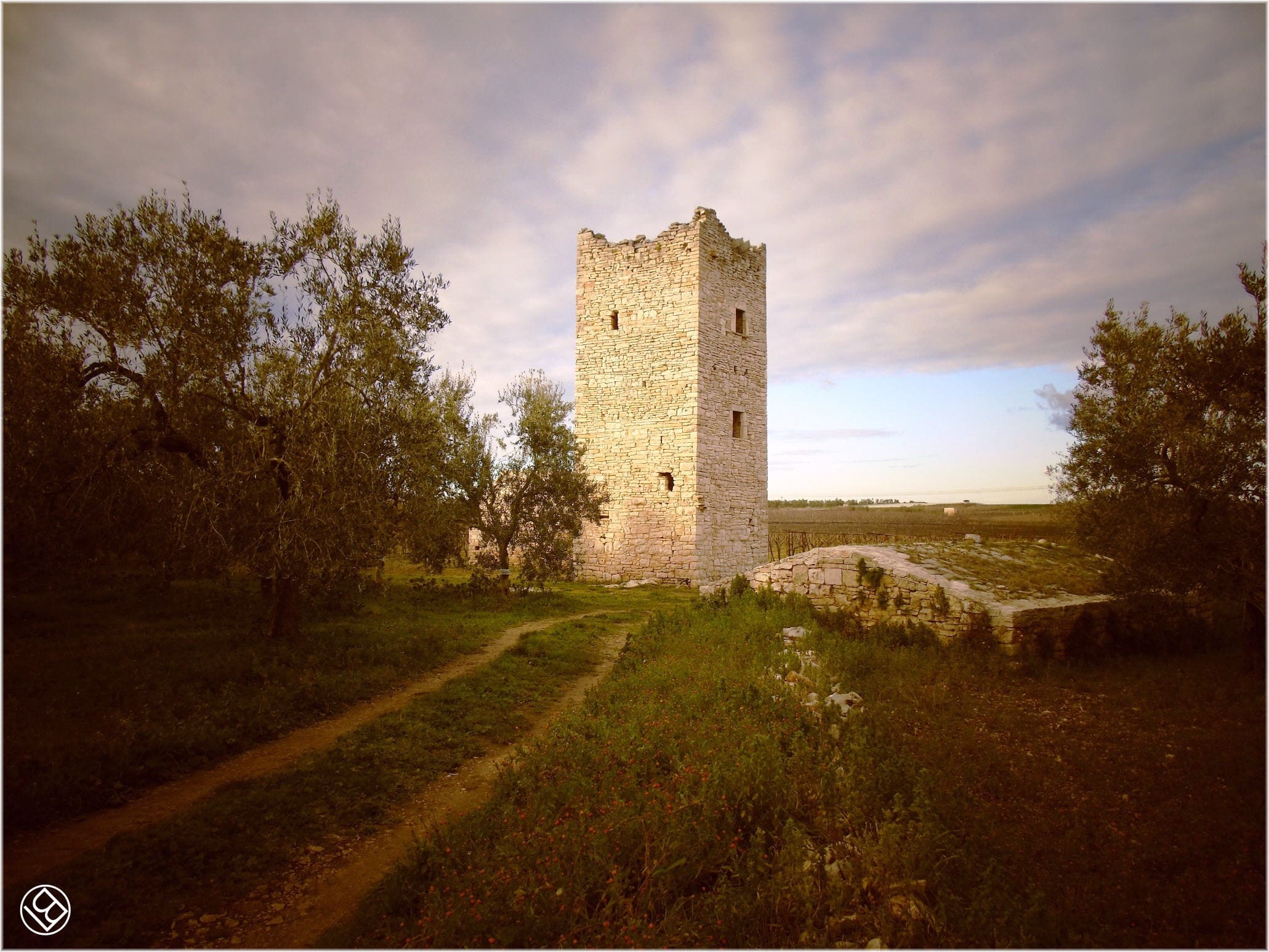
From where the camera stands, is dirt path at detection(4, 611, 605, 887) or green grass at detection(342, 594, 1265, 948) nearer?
green grass at detection(342, 594, 1265, 948)

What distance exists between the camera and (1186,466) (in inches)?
275

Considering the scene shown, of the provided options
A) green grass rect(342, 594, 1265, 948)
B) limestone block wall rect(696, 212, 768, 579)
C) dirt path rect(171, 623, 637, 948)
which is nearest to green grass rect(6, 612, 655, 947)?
dirt path rect(171, 623, 637, 948)

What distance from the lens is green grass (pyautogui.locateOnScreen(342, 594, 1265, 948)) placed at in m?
3.89

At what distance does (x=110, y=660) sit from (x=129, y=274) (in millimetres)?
5881

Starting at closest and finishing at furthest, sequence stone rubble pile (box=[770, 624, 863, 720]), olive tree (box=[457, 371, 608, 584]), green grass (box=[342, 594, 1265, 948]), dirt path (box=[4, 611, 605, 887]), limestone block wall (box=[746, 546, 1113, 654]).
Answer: green grass (box=[342, 594, 1265, 948])
dirt path (box=[4, 611, 605, 887])
stone rubble pile (box=[770, 624, 863, 720])
limestone block wall (box=[746, 546, 1113, 654])
olive tree (box=[457, 371, 608, 584])

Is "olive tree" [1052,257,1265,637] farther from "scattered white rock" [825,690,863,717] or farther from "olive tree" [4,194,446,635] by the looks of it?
"olive tree" [4,194,446,635]

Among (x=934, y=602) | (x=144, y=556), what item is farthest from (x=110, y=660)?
(x=934, y=602)

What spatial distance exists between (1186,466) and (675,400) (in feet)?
55.2

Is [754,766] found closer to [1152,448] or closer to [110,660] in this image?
[1152,448]

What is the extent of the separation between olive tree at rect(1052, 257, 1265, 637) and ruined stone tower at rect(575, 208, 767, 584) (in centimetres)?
1469

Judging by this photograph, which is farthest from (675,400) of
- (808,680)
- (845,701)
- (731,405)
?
(845,701)

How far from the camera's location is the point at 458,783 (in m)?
6.83

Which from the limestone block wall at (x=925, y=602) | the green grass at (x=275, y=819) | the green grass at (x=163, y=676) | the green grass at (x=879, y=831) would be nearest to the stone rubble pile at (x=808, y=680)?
the green grass at (x=879, y=831)

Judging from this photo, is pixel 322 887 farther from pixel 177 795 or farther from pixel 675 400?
pixel 675 400
